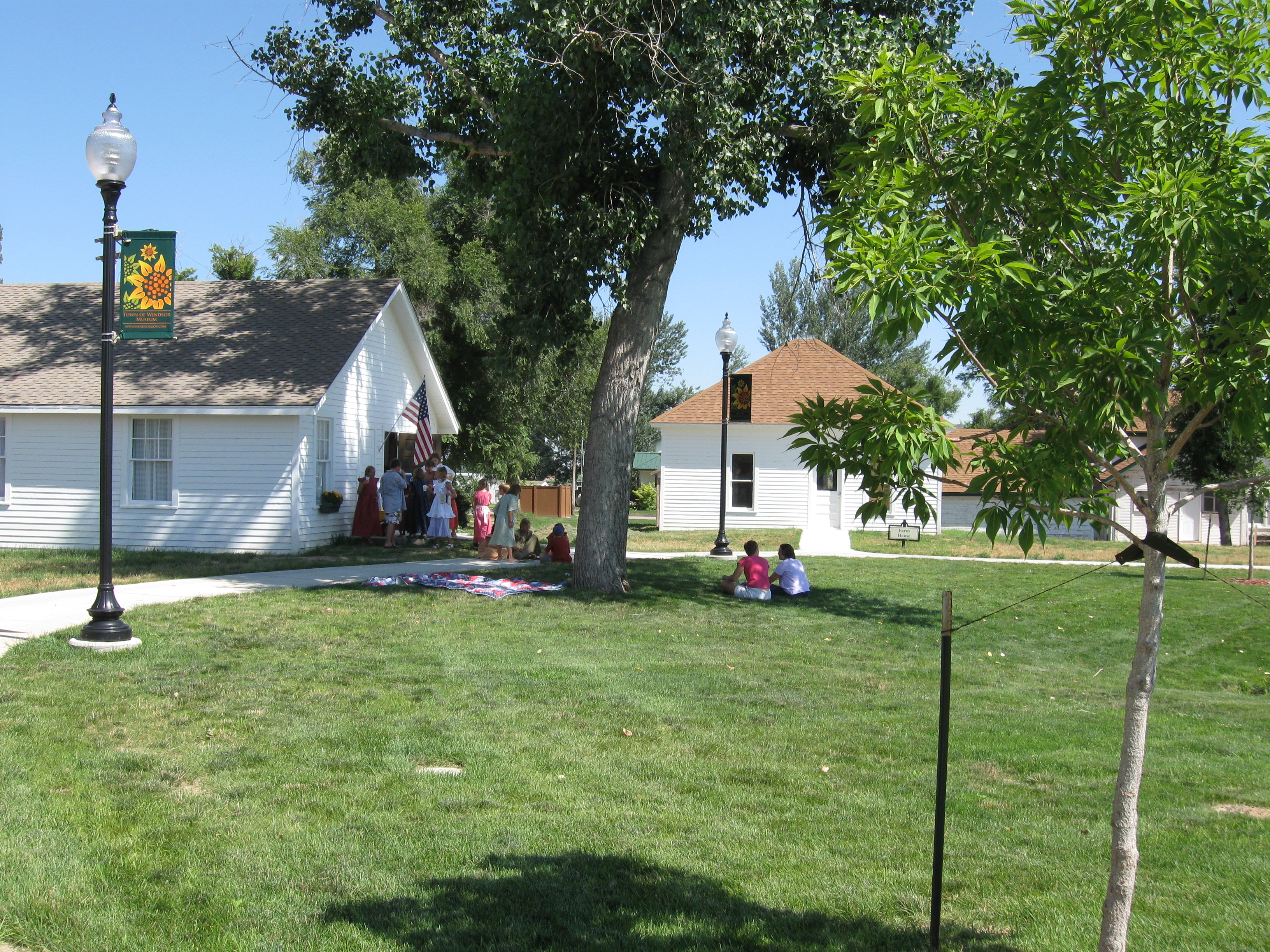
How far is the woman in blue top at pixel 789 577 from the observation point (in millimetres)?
15500

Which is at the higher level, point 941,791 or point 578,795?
point 941,791

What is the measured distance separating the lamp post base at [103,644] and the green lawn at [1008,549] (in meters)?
15.7

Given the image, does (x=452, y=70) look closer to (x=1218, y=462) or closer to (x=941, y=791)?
(x=941, y=791)

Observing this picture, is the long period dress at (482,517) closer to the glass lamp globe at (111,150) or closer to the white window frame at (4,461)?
the white window frame at (4,461)

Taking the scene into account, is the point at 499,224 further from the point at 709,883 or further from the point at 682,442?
the point at 682,442

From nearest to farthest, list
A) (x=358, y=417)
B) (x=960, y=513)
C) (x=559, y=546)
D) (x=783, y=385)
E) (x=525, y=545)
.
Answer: (x=559, y=546) < (x=525, y=545) < (x=358, y=417) < (x=783, y=385) < (x=960, y=513)

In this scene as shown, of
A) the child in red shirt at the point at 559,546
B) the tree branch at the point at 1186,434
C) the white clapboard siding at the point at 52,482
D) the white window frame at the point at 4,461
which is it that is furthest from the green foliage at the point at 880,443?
the white window frame at the point at 4,461

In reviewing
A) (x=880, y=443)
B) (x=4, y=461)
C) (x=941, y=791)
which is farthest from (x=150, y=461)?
(x=880, y=443)

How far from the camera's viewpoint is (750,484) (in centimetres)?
3150

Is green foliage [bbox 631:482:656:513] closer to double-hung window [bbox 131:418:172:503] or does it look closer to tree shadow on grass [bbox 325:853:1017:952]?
double-hung window [bbox 131:418:172:503]

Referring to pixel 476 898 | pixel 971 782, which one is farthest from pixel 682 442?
pixel 476 898

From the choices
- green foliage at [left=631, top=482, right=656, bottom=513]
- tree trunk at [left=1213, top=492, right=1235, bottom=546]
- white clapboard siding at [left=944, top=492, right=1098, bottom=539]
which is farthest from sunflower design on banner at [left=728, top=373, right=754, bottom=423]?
green foliage at [left=631, top=482, right=656, bottom=513]

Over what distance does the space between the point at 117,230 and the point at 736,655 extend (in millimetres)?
7485

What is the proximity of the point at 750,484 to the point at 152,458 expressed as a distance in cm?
1716
